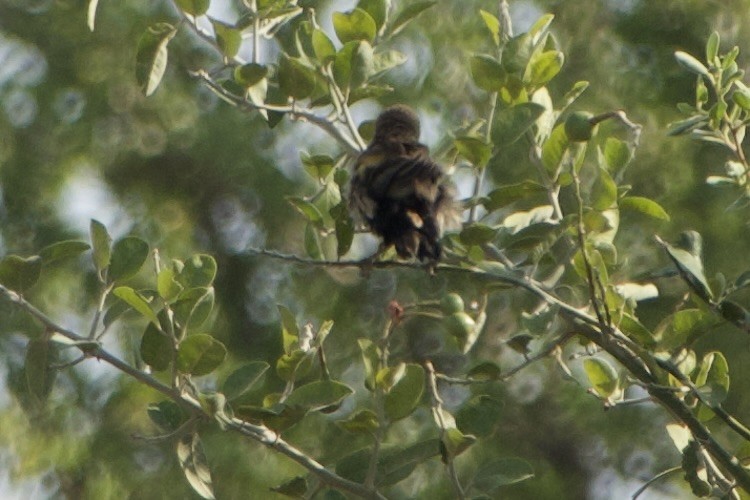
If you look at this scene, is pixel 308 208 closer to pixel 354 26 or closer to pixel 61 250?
pixel 354 26

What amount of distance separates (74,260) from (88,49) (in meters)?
0.88

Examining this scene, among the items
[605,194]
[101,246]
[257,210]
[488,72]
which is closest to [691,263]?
[605,194]

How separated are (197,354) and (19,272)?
0.85 feet

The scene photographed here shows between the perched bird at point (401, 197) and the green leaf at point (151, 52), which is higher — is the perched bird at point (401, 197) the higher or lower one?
the lower one

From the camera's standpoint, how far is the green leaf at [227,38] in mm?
2115

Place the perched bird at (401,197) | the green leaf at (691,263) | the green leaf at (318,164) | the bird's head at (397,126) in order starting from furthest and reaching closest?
1. the bird's head at (397,126)
2. the perched bird at (401,197)
3. the green leaf at (318,164)
4. the green leaf at (691,263)

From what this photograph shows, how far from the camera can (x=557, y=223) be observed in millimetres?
1896

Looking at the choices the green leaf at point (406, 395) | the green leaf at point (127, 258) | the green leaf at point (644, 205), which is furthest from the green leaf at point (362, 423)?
the green leaf at point (644, 205)

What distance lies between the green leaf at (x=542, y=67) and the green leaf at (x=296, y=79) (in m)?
0.32

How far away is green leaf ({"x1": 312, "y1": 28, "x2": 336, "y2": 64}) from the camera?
6.70ft

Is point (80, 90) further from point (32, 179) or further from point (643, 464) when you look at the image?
point (643, 464)

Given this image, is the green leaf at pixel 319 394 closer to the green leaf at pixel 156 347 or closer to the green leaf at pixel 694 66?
the green leaf at pixel 156 347

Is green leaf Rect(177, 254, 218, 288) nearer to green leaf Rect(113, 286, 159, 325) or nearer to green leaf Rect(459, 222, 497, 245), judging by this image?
green leaf Rect(113, 286, 159, 325)

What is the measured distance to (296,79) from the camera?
6.84 ft
